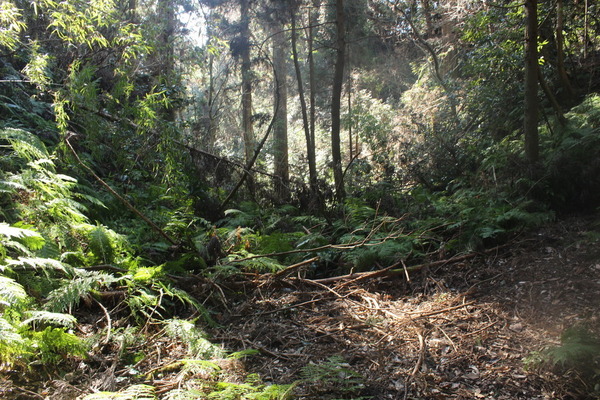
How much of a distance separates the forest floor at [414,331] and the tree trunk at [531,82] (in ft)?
4.30

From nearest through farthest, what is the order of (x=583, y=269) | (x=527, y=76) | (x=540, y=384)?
(x=540, y=384)
(x=583, y=269)
(x=527, y=76)

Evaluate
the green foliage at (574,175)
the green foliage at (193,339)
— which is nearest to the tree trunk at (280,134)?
the green foliage at (574,175)

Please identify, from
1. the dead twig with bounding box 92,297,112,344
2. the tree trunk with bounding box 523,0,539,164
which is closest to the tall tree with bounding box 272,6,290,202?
the tree trunk with bounding box 523,0,539,164

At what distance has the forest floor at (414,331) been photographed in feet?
7.98

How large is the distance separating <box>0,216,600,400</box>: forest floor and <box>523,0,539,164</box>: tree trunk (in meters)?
1.31

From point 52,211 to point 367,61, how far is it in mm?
Result: 15956

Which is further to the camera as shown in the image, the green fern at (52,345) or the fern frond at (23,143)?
the fern frond at (23,143)

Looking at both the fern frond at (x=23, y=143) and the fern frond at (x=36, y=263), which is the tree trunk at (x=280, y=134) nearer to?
the fern frond at (x=23, y=143)

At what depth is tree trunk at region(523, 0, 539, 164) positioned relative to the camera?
5.30 metres

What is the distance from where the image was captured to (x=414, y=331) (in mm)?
3275

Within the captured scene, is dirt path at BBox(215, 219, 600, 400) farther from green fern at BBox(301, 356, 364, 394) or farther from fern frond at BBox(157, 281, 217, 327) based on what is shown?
fern frond at BBox(157, 281, 217, 327)

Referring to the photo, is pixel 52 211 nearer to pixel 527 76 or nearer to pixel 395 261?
pixel 395 261

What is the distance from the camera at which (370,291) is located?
171 inches

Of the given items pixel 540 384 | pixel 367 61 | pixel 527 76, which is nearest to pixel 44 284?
pixel 540 384
